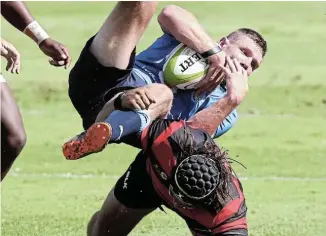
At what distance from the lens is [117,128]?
21.3 feet

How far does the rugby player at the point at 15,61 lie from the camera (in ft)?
21.8

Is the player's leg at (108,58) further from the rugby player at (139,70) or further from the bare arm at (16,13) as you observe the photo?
the bare arm at (16,13)

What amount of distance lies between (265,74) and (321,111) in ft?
11.5

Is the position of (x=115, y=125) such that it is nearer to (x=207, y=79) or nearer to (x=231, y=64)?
(x=207, y=79)

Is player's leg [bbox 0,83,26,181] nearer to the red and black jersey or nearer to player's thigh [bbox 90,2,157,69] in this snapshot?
player's thigh [bbox 90,2,157,69]

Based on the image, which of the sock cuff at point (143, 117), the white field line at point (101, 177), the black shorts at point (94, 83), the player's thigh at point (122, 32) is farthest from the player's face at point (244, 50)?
the white field line at point (101, 177)

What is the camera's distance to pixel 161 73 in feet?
23.6

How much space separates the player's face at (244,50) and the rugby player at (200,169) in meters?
0.21

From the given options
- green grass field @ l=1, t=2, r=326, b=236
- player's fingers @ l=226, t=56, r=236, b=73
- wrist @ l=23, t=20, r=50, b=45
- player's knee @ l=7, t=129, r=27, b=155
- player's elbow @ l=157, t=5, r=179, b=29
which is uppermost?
wrist @ l=23, t=20, r=50, b=45

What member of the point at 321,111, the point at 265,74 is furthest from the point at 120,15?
the point at 265,74

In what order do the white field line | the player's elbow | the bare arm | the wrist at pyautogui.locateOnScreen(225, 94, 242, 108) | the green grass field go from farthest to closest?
the white field line, the green grass field, the player's elbow, the bare arm, the wrist at pyautogui.locateOnScreen(225, 94, 242, 108)

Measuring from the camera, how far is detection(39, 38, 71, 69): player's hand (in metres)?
7.05

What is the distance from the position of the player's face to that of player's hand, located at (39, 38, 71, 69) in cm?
114

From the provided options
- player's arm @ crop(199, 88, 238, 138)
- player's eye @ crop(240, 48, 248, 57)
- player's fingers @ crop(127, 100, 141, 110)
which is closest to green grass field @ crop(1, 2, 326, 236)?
player's arm @ crop(199, 88, 238, 138)
